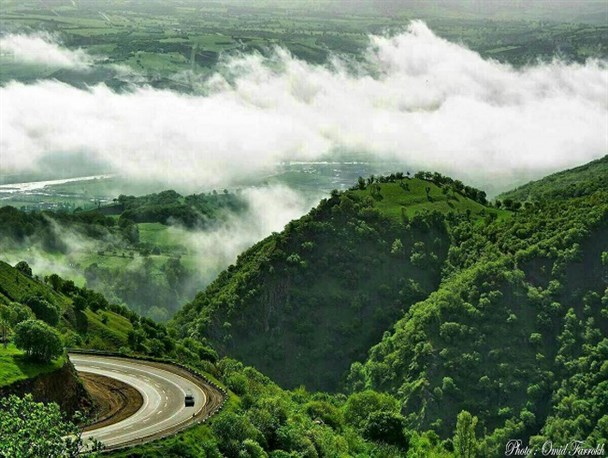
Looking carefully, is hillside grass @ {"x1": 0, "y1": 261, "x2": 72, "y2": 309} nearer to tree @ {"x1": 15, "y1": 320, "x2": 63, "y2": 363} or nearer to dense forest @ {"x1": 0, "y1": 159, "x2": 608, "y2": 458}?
dense forest @ {"x1": 0, "y1": 159, "x2": 608, "y2": 458}

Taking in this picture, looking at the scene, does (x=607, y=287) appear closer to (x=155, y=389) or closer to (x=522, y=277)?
(x=522, y=277)

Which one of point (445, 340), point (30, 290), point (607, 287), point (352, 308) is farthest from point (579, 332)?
point (30, 290)

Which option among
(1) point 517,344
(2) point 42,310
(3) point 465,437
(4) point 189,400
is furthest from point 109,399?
(1) point 517,344

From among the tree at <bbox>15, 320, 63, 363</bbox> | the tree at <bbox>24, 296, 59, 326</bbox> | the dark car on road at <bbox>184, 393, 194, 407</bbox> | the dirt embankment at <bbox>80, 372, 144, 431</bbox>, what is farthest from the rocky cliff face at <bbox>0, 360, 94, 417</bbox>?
the tree at <bbox>24, 296, 59, 326</bbox>

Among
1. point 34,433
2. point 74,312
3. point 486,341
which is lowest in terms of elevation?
point 486,341

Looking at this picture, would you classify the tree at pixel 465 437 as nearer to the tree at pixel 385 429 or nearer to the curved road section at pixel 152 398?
the tree at pixel 385 429

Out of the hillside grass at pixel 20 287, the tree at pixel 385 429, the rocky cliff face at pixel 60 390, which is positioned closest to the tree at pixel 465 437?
the tree at pixel 385 429

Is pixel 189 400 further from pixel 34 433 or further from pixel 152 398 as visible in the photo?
pixel 34 433
